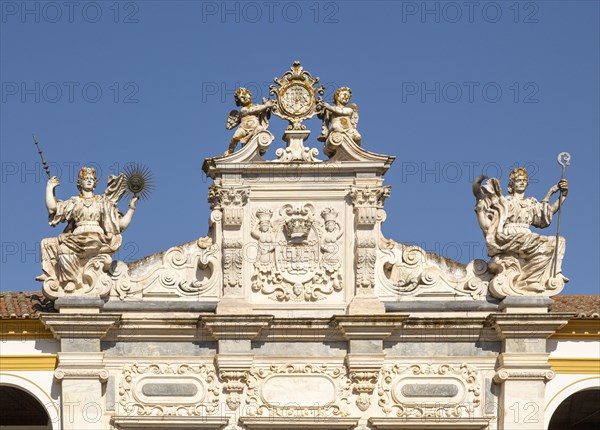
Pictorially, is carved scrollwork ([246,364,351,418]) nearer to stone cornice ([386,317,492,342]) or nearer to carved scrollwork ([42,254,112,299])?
stone cornice ([386,317,492,342])

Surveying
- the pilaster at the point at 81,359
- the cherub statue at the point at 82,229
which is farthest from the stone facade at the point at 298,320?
the cherub statue at the point at 82,229

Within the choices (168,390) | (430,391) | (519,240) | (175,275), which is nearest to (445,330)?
(430,391)

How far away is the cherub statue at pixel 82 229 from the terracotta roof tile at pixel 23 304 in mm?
624

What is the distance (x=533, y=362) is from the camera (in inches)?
1587

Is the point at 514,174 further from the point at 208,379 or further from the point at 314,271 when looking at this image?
the point at 208,379

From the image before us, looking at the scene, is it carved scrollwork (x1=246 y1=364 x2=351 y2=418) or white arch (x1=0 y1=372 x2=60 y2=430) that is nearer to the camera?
white arch (x1=0 y1=372 x2=60 y2=430)

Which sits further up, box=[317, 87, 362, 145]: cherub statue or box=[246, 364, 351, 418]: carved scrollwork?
box=[317, 87, 362, 145]: cherub statue

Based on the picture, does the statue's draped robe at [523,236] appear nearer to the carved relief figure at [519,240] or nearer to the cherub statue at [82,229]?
the carved relief figure at [519,240]

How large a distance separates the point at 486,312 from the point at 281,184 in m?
4.32

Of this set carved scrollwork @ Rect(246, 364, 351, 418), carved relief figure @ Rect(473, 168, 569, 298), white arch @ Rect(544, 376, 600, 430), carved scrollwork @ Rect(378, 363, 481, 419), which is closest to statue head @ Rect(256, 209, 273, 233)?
carved scrollwork @ Rect(246, 364, 351, 418)

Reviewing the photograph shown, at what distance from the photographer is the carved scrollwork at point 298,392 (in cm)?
4022

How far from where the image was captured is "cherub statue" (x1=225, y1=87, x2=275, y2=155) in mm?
41156

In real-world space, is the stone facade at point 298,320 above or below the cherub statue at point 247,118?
below

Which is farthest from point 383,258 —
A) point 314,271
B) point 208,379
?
point 208,379
